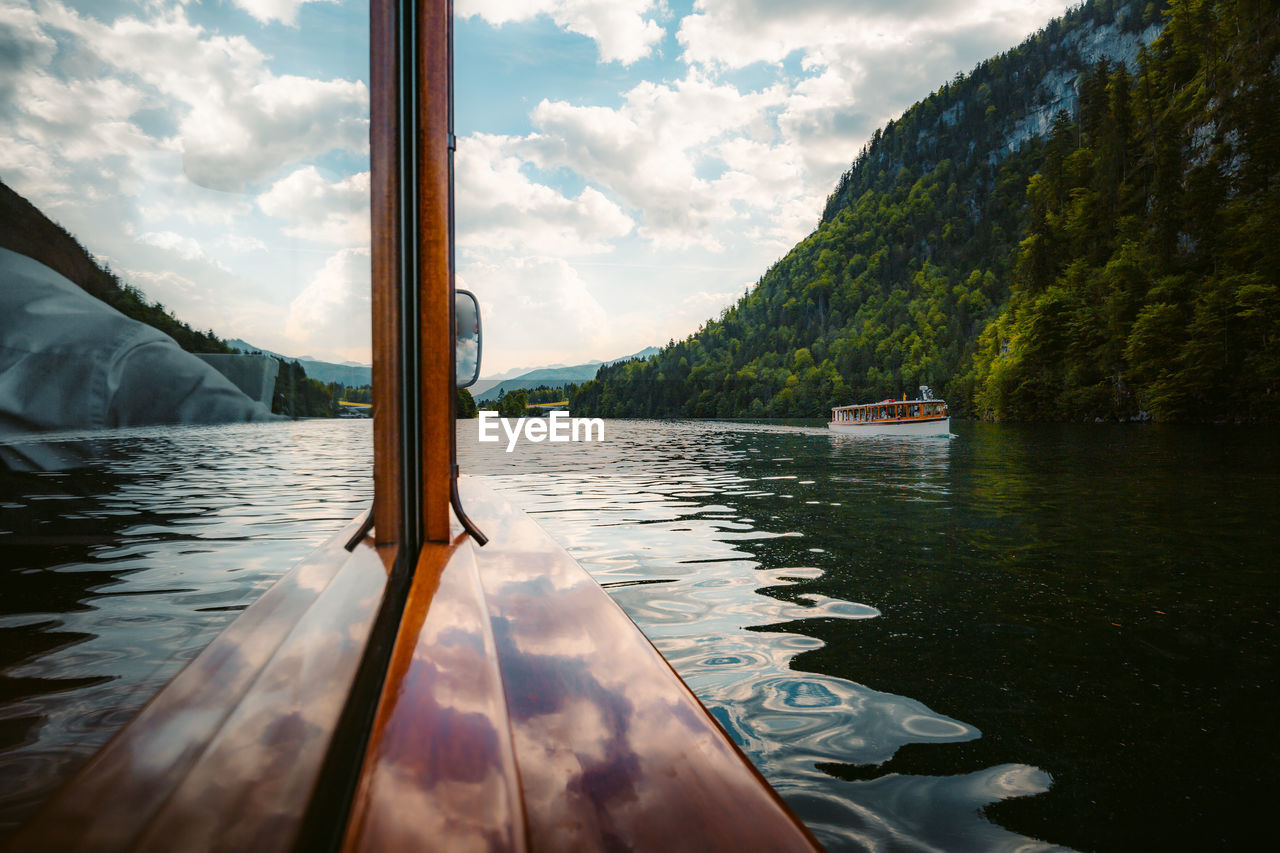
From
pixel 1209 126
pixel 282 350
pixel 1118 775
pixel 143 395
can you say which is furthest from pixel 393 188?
pixel 1209 126

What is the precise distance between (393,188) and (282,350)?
829mm

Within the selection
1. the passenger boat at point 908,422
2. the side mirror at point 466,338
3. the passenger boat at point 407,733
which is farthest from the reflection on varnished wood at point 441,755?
the passenger boat at point 908,422

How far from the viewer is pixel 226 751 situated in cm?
54


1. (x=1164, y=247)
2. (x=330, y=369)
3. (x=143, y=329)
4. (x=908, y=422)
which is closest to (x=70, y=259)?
(x=143, y=329)

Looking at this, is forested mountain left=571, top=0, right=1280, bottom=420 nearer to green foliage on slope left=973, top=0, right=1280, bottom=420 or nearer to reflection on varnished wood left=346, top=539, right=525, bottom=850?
green foliage on slope left=973, top=0, right=1280, bottom=420

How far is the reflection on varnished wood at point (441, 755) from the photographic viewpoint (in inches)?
22.1

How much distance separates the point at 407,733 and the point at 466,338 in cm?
159

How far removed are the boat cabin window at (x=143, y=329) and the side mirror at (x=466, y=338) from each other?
1.00 metres

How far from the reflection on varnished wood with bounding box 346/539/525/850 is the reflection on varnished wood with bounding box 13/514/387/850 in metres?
0.06

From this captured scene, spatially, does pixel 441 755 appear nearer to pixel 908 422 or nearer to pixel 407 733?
pixel 407 733

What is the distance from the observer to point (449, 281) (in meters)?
1.88

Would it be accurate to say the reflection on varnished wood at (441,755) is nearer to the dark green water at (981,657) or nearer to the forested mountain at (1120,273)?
the dark green water at (981,657)

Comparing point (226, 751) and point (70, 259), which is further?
point (226, 751)

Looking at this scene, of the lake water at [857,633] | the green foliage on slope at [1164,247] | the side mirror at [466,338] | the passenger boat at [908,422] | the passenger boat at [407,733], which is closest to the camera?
the passenger boat at [407,733]
